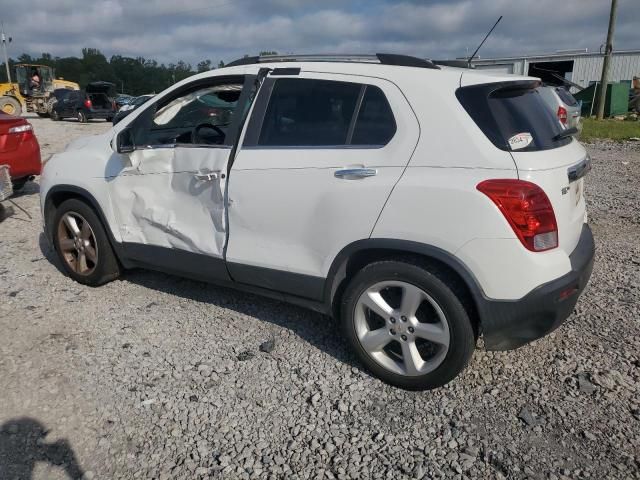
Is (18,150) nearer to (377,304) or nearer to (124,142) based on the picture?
(124,142)

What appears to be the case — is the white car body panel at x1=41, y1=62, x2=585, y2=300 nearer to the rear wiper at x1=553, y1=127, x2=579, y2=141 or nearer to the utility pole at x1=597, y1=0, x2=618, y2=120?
the rear wiper at x1=553, y1=127, x2=579, y2=141

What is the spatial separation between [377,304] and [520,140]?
1.20 metres

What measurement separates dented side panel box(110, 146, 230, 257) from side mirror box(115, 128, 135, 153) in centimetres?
6

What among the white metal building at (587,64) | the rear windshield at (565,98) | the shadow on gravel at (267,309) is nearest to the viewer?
the shadow on gravel at (267,309)

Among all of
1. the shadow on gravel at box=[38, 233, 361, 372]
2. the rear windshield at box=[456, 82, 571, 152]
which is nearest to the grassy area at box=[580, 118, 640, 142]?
the rear windshield at box=[456, 82, 571, 152]

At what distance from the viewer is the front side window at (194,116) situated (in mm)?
3888

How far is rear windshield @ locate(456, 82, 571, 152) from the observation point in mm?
2688

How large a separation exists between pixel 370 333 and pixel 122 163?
2.40m

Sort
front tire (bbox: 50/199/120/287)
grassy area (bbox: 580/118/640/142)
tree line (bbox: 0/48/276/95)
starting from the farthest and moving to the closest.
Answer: tree line (bbox: 0/48/276/95), grassy area (bbox: 580/118/640/142), front tire (bbox: 50/199/120/287)

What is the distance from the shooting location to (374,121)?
2.98 metres

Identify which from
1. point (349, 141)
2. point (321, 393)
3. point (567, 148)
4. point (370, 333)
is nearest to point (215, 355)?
point (321, 393)

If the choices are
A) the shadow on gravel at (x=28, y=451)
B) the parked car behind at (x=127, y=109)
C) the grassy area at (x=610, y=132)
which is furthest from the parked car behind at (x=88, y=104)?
the shadow on gravel at (x=28, y=451)

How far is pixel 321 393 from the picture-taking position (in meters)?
3.04

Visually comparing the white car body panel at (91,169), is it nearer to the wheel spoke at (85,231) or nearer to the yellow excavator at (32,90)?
the wheel spoke at (85,231)
